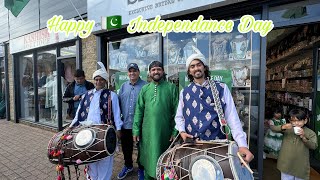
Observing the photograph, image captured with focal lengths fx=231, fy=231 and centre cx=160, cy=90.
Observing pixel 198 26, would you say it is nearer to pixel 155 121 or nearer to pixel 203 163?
pixel 155 121

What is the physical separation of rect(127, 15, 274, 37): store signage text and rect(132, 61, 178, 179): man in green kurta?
4.65 ft

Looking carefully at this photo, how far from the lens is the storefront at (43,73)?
644 cm

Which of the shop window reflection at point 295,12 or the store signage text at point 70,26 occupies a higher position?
the store signage text at point 70,26

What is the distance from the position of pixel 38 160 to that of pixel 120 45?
289cm

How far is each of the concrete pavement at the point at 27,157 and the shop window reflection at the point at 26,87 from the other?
1333mm

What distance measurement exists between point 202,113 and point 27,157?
419cm

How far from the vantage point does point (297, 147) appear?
290 centimetres

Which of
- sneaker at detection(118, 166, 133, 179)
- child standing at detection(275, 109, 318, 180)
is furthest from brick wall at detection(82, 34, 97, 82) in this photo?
child standing at detection(275, 109, 318, 180)

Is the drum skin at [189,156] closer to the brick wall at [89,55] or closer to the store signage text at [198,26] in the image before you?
the store signage text at [198,26]

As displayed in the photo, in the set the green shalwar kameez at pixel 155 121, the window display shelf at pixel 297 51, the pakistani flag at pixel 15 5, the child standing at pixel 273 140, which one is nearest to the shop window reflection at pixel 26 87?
the pakistani flag at pixel 15 5

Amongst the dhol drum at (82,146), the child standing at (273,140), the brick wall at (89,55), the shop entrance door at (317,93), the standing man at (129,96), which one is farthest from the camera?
the brick wall at (89,55)

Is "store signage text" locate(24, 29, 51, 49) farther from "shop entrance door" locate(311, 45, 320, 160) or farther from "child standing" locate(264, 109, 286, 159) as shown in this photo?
"shop entrance door" locate(311, 45, 320, 160)

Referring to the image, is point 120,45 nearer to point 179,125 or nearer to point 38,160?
point 38,160

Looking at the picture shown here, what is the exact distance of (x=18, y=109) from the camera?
28.9 ft
